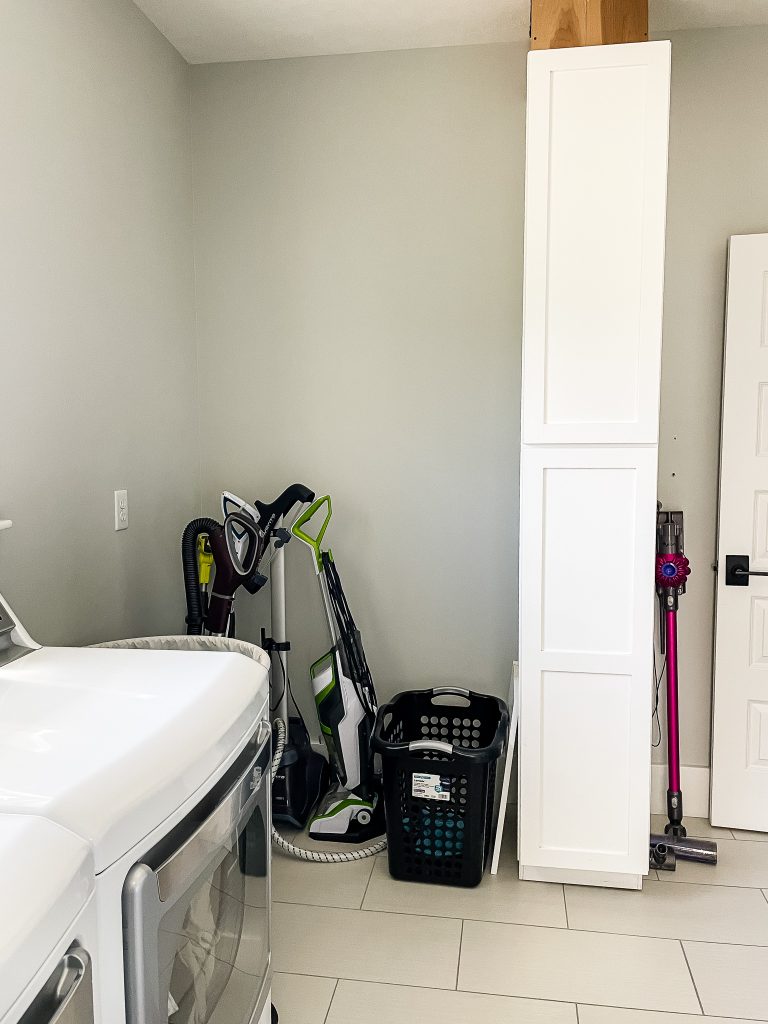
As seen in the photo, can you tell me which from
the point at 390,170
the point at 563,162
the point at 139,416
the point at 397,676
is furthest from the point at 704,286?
the point at 139,416

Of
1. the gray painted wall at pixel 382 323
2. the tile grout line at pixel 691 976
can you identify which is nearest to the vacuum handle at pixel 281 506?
the gray painted wall at pixel 382 323

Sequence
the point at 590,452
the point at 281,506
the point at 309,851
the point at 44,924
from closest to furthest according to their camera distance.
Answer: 1. the point at 44,924
2. the point at 590,452
3. the point at 309,851
4. the point at 281,506

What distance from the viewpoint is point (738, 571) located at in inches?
105

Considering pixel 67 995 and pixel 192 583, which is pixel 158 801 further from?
pixel 192 583

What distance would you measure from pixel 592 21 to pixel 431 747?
2.04 meters

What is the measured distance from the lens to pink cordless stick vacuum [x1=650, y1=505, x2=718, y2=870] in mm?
2510

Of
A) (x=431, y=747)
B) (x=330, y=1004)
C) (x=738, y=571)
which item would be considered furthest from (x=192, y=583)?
(x=738, y=571)

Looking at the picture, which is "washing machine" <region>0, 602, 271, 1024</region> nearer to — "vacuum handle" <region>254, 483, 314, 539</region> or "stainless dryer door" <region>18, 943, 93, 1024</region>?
"stainless dryer door" <region>18, 943, 93, 1024</region>

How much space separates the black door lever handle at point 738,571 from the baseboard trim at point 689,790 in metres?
0.66

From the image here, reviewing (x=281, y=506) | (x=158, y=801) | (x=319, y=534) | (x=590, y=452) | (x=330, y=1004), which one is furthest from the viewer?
(x=319, y=534)

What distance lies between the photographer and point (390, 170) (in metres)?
2.81

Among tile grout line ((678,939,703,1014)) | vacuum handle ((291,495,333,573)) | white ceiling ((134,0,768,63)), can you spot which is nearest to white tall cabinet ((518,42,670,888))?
tile grout line ((678,939,703,1014))

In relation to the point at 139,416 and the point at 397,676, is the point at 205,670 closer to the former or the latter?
the point at 139,416

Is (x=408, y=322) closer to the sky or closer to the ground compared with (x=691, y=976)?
closer to the sky
